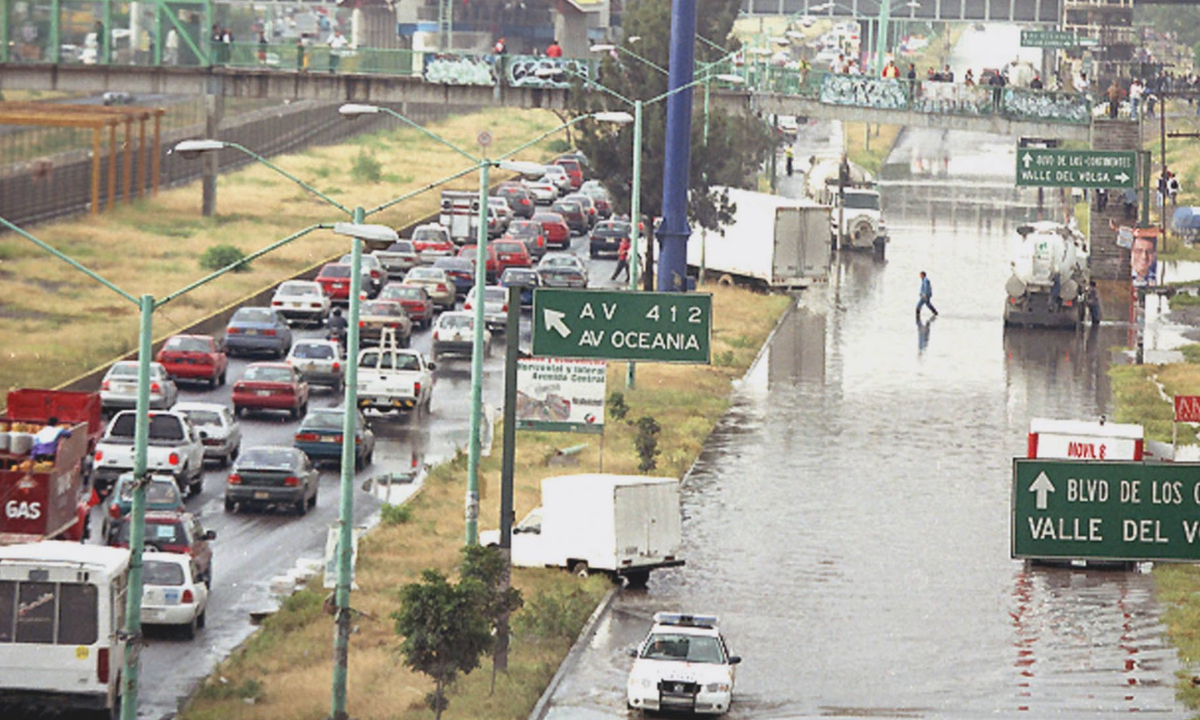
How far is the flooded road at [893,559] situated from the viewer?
109 ft

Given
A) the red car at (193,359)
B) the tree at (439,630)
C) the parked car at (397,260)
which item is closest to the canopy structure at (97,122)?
the parked car at (397,260)

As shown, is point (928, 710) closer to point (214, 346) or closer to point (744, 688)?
point (744, 688)

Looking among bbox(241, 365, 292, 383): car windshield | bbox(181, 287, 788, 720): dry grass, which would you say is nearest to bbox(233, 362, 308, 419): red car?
bbox(241, 365, 292, 383): car windshield

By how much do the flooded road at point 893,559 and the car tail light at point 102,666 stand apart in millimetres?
5987

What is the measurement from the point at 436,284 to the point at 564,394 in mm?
27906

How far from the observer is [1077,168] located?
245 ft

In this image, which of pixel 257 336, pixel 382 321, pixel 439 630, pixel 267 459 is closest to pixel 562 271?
pixel 382 321

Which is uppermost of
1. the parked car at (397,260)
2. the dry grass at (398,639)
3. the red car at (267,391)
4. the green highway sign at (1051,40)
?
the green highway sign at (1051,40)

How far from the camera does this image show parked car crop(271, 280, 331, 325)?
222ft

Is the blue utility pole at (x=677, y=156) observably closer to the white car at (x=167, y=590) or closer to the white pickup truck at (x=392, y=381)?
the white pickup truck at (x=392, y=381)

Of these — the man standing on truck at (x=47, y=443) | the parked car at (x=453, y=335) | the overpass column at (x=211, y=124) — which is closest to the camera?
the man standing on truck at (x=47, y=443)

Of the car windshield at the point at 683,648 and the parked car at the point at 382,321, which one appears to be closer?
the car windshield at the point at 683,648

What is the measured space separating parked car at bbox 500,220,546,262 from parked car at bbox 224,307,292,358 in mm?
23614

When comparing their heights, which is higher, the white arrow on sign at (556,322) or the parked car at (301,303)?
the white arrow on sign at (556,322)
